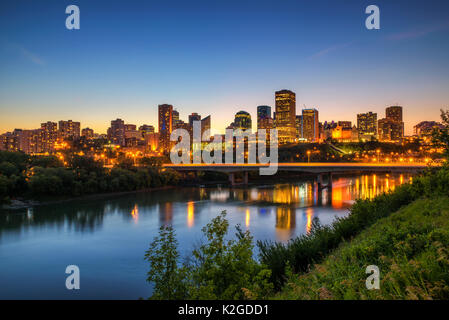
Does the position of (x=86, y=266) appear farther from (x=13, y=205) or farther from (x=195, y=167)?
(x=195, y=167)

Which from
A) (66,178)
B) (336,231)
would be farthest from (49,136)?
(336,231)

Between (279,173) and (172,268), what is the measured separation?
2717 inches

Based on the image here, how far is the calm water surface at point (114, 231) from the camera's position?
1588 centimetres

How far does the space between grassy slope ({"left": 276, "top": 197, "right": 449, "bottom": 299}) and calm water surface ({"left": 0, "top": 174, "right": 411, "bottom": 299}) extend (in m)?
10.7

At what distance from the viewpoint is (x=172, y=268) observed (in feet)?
23.7

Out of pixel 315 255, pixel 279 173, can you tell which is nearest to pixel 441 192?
pixel 315 255

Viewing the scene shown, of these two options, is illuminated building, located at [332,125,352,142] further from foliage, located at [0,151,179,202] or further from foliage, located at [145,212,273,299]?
foliage, located at [145,212,273,299]

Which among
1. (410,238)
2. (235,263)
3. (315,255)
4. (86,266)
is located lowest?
(86,266)

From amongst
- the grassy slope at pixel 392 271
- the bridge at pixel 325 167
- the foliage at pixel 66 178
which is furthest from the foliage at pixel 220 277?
the bridge at pixel 325 167

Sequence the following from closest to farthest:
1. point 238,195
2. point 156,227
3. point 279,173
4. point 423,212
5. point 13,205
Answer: point 423,212 < point 156,227 < point 13,205 < point 238,195 < point 279,173

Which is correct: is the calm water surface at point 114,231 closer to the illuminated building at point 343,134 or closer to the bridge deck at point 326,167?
the bridge deck at point 326,167

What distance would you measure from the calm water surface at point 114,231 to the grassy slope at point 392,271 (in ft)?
35.0

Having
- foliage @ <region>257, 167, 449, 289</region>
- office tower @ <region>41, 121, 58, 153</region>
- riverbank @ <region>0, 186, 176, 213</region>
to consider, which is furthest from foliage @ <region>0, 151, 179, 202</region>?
office tower @ <region>41, 121, 58, 153</region>

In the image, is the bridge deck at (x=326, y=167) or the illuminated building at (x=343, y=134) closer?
the bridge deck at (x=326, y=167)
